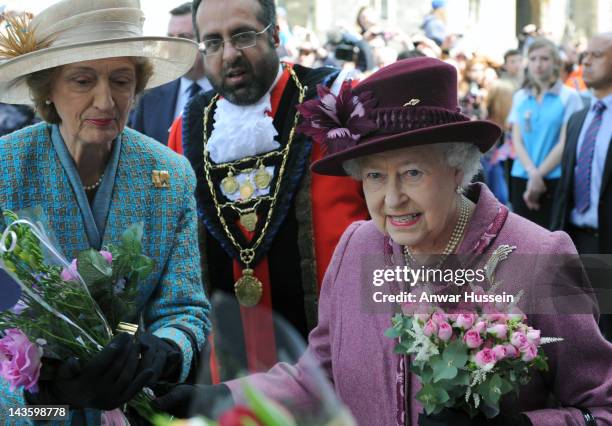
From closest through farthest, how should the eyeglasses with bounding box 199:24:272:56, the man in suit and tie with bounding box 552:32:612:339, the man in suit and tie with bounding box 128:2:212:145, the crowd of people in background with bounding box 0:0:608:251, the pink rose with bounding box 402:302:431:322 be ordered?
1. the pink rose with bounding box 402:302:431:322
2. the eyeglasses with bounding box 199:24:272:56
3. the man in suit and tie with bounding box 128:2:212:145
4. the crowd of people in background with bounding box 0:0:608:251
5. the man in suit and tie with bounding box 552:32:612:339

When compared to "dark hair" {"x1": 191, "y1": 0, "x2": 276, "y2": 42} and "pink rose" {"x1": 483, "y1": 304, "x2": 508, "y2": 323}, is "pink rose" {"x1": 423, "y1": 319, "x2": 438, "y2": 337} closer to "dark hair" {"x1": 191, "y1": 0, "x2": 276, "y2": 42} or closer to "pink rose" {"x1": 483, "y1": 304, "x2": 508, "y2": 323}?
"pink rose" {"x1": 483, "y1": 304, "x2": 508, "y2": 323}

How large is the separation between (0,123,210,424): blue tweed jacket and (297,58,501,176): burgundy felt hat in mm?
643

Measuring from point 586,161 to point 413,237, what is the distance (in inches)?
189

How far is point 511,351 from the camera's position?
221cm

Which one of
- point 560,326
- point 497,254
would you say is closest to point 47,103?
point 497,254

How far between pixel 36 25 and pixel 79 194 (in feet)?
1.76

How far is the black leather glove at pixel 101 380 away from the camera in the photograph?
254 centimetres

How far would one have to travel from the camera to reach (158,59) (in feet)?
11.1

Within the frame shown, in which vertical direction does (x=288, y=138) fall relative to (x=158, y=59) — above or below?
below

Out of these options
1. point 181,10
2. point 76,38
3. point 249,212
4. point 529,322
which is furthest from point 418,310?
point 181,10

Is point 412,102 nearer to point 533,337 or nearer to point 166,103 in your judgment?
point 533,337

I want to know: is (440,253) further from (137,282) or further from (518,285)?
(137,282)

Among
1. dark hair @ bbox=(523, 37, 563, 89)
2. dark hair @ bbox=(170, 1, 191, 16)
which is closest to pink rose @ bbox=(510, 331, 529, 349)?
dark hair @ bbox=(170, 1, 191, 16)

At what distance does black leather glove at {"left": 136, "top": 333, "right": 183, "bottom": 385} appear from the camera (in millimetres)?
2707
